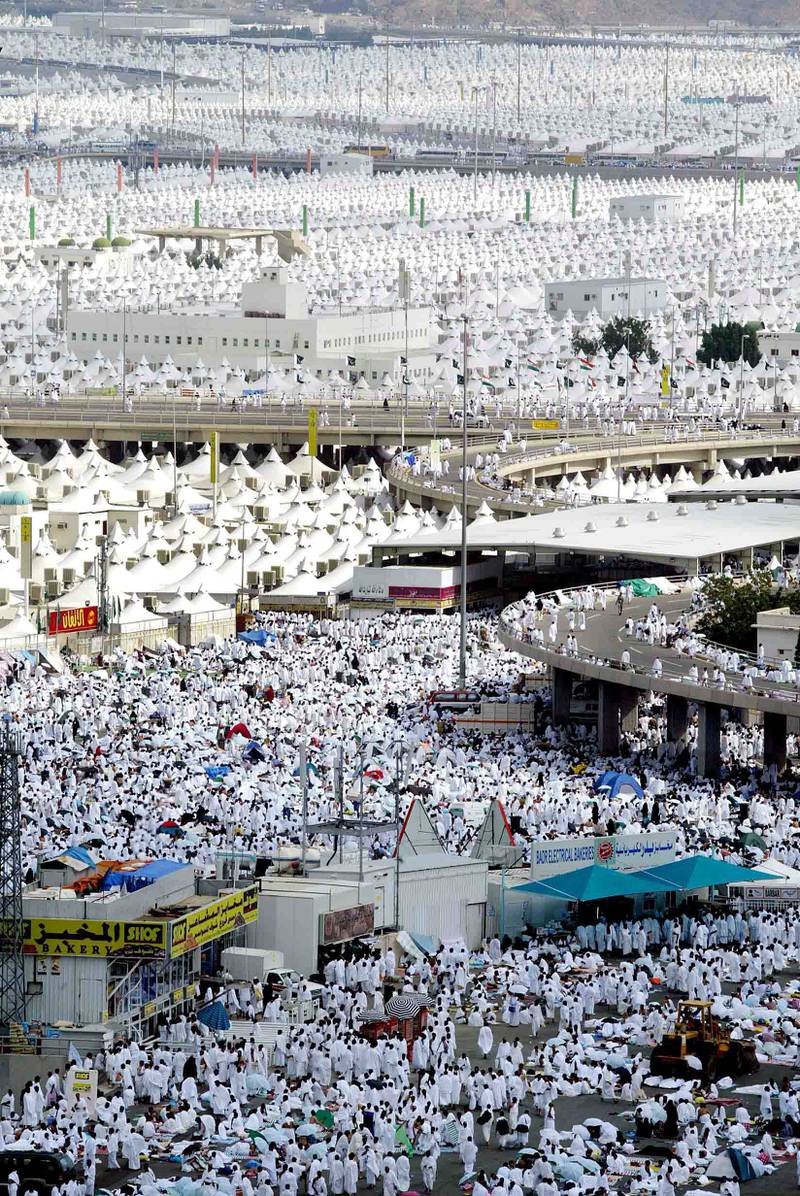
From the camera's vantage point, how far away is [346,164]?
641 ft

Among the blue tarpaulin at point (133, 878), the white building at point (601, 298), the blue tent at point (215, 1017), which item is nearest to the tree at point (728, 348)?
the white building at point (601, 298)

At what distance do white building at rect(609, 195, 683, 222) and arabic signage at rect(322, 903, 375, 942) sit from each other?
125820 mm

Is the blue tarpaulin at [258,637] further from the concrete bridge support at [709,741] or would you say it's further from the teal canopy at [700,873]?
the teal canopy at [700,873]

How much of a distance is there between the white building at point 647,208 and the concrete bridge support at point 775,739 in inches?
4561

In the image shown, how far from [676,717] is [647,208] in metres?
116

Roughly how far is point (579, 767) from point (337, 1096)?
15.3m

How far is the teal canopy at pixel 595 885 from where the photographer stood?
1430 inches

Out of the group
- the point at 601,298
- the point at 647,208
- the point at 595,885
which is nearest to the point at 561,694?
the point at 595,885

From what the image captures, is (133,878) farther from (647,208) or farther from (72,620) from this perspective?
(647,208)

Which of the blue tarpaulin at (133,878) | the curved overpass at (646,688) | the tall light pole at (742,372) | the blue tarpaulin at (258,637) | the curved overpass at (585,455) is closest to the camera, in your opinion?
the blue tarpaulin at (133,878)

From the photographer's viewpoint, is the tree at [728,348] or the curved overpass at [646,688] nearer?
the curved overpass at [646,688]

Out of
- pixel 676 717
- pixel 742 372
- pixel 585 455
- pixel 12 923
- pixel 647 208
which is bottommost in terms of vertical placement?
pixel 676 717

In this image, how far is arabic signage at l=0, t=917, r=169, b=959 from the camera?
105ft

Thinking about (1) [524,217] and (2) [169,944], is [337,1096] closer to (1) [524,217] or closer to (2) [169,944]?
(2) [169,944]
